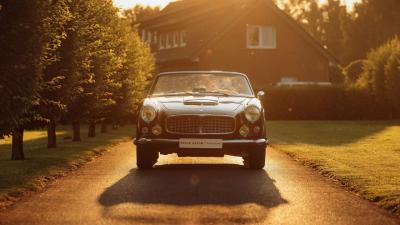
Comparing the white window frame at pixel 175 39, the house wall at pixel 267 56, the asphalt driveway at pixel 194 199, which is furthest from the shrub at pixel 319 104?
the asphalt driveway at pixel 194 199

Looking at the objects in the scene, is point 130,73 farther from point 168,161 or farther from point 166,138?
point 166,138

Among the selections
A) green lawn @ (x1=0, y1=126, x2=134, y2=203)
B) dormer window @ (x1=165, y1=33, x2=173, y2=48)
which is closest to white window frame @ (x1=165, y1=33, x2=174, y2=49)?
dormer window @ (x1=165, y1=33, x2=173, y2=48)

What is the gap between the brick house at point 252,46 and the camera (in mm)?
46281

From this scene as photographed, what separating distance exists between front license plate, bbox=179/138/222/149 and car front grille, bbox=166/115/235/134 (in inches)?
7.0

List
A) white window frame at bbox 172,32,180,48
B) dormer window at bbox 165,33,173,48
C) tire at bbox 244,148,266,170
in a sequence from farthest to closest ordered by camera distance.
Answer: dormer window at bbox 165,33,173,48
white window frame at bbox 172,32,180,48
tire at bbox 244,148,266,170

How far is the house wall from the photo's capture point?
4647cm

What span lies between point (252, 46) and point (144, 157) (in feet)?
115

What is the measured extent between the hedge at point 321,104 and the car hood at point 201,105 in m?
26.4

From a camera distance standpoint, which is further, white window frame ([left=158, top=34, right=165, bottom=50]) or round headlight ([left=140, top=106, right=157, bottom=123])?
white window frame ([left=158, top=34, right=165, bottom=50])

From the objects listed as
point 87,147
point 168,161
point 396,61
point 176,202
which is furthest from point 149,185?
point 396,61

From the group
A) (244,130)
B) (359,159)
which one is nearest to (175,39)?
(359,159)

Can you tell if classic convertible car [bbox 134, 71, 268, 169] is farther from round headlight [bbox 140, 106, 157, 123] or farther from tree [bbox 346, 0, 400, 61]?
tree [bbox 346, 0, 400, 61]

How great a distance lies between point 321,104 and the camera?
4084cm

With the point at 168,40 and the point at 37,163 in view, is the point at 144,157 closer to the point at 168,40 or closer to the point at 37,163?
the point at 37,163
